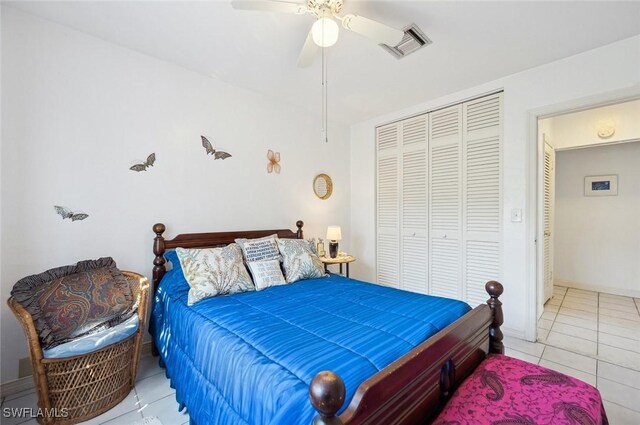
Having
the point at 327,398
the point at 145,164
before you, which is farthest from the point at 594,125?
the point at 145,164

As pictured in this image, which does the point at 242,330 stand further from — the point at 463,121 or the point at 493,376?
the point at 463,121

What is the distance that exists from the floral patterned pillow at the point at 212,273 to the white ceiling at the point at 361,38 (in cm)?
170

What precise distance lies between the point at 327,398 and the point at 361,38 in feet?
7.73

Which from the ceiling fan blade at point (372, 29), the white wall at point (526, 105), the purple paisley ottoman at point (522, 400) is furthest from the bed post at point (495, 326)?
the ceiling fan blade at point (372, 29)

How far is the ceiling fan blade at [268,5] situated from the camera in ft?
4.86

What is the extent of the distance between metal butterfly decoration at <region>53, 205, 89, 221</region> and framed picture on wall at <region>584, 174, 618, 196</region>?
258 inches

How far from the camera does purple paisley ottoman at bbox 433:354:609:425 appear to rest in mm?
1090

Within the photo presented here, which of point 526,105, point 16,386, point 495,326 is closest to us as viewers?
point 495,326

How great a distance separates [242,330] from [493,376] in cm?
129

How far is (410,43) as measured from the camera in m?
2.21

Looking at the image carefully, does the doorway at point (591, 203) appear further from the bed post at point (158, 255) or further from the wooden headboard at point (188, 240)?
the bed post at point (158, 255)

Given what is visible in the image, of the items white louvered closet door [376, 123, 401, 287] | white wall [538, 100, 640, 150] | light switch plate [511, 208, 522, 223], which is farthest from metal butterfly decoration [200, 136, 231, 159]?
white wall [538, 100, 640, 150]

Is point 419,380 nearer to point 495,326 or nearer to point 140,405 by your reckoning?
point 495,326

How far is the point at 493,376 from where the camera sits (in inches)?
53.7
